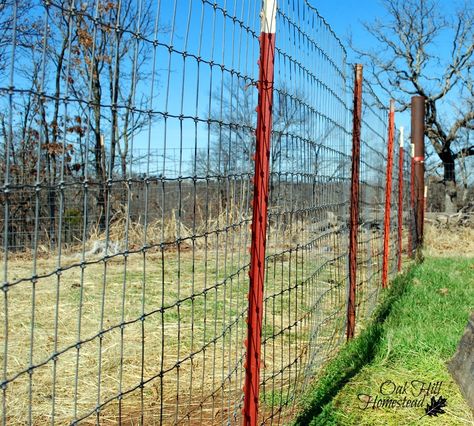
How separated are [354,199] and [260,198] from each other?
7.22ft

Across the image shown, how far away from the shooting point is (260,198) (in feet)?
7.97

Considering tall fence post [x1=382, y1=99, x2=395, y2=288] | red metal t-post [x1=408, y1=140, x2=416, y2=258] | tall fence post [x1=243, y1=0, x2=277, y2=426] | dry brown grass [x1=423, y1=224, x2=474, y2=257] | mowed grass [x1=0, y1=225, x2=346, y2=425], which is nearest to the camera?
tall fence post [x1=243, y1=0, x2=277, y2=426]

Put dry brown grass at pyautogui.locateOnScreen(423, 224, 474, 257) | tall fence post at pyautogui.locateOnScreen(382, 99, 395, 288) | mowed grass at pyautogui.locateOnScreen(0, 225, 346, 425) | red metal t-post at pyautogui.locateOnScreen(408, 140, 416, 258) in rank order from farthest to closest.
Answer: dry brown grass at pyautogui.locateOnScreen(423, 224, 474, 257), red metal t-post at pyautogui.locateOnScreen(408, 140, 416, 258), tall fence post at pyautogui.locateOnScreen(382, 99, 395, 288), mowed grass at pyautogui.locateOnScreen(0, 225, 346, 425)

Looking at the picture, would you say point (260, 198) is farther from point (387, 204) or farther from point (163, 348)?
point (387, 204)

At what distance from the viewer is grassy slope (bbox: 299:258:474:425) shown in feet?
10.7

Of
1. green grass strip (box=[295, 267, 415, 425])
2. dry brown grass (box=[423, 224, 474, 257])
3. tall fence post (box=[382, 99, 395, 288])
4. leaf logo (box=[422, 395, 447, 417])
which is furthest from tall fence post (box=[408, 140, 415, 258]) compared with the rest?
leaf logo (box=[422, 395, 447, 417])

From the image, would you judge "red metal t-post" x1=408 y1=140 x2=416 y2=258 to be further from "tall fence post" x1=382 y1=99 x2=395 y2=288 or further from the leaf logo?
the leaf logo

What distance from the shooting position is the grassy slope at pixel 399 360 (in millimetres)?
3270

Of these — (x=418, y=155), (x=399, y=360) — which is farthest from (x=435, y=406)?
(x=418, y=155)

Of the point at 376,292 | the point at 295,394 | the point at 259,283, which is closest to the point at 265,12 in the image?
the point at 259,283

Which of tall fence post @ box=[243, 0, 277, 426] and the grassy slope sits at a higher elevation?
tall fence post @ box=[243, 0, 277, 426]

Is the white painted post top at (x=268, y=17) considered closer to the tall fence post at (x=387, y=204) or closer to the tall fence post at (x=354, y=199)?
the tall fence post at (x=354, y=199)

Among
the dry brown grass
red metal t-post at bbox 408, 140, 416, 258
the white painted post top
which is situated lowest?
the dry brown grass

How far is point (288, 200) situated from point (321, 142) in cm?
72
